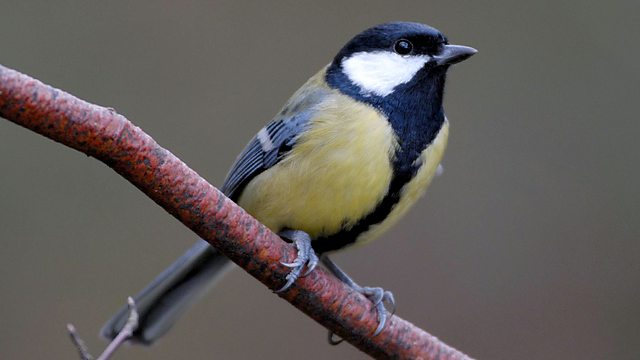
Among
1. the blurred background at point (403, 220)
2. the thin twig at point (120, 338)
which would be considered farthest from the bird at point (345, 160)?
the blurred background at point (403, 220)

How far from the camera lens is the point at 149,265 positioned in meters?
3.37

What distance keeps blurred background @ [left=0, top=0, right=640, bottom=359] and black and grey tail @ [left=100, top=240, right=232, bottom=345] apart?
103 centimetres

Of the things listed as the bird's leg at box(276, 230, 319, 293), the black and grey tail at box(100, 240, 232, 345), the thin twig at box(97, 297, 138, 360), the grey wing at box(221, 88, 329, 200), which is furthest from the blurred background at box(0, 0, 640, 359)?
the thin twig at box(97, 297, 138, 360)

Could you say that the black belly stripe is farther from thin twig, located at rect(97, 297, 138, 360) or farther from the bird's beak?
thin twig, located at rect(97, 297, 138, 360)

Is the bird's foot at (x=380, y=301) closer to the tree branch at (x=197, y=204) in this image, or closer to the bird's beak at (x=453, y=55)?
the tree branch at (x=197, y=204)

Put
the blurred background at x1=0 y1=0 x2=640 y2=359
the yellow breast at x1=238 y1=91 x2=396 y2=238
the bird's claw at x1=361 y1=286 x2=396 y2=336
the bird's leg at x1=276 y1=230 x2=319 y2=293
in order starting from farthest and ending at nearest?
the blurred background at x1=0 y1=0 x2=640 y2=359 → the yellow breast at x1=238 y1=91 x2=396 y2=238 → the bird's claw at x1=361 y1=286 x2=396 y2=336 → the bird's leg at x1=276 y1=230 x2=319 y2=293

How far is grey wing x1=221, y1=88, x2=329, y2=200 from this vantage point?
216 cm

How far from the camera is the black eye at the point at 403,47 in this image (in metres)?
2.20

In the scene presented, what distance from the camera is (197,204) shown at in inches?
59.6

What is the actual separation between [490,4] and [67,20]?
5.99 feet

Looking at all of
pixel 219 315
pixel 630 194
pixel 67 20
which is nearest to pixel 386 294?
pixel 219 315

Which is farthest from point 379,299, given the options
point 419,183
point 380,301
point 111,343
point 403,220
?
point 403,220

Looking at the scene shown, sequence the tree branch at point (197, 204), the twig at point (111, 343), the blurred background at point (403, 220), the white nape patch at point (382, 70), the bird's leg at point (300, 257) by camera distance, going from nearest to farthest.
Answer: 1. the twig at point (111, 343)
2. the tree branch at point (197, 204)
3. the bird's leg at point (300, 257)
4. the white nape patch at point (382, 70)
5. the blurred background at point (403, 220)

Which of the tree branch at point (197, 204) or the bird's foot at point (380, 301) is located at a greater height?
the tree branch at point (197, 204)
